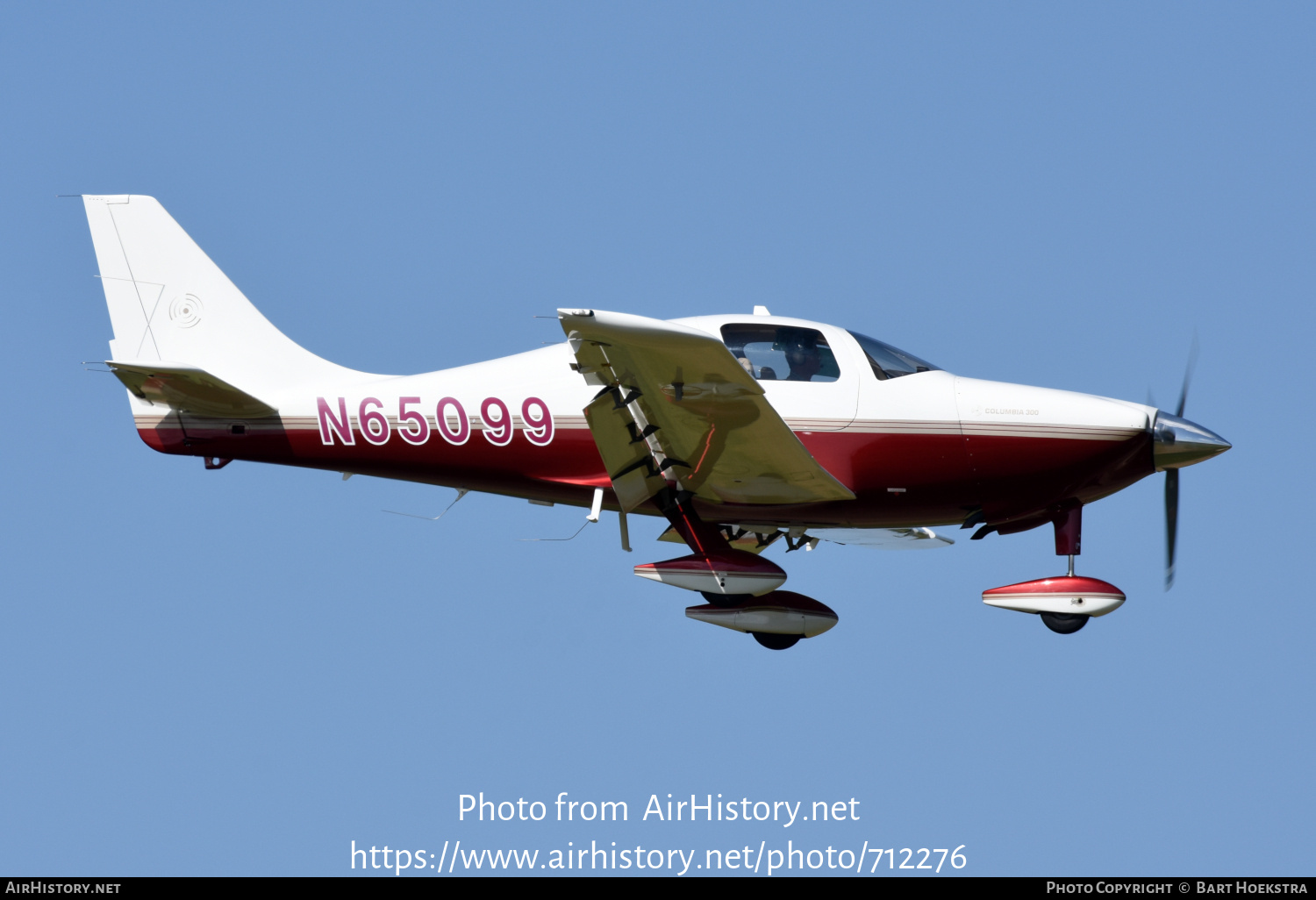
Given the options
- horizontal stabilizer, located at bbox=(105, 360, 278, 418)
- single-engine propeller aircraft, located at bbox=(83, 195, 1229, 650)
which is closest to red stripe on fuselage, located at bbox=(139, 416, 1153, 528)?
single-engine propeller aircraft, located at bbox=(83, 195, 1229, 650)

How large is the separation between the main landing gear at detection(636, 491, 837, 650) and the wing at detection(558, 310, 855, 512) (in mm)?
349

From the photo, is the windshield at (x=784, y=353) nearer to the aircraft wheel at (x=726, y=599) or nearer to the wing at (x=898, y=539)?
the aircraft wheel at (x=726, y=599)

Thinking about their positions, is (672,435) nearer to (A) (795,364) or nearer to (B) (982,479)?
(A) (795,364)

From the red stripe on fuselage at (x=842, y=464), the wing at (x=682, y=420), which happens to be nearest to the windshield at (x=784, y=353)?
the red stripe on fuselage at (x=842, y=464)

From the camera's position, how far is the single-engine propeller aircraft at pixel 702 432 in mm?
11750

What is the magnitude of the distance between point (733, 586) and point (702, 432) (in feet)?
4.90

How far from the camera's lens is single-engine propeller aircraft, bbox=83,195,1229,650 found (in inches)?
463

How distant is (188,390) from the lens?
1245 centimetres

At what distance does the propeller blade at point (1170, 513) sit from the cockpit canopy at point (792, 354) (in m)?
2.63

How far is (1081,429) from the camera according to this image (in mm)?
11750

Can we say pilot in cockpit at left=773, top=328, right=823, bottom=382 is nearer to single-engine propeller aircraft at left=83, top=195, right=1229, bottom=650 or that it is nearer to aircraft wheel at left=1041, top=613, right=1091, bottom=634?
single-engine propeller aircraft at left=83, top=195, right=1229, bottom=650

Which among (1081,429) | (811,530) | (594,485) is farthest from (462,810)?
(1081,429)

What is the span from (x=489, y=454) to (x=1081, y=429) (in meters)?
5.22

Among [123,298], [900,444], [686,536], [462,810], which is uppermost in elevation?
[123,298]
